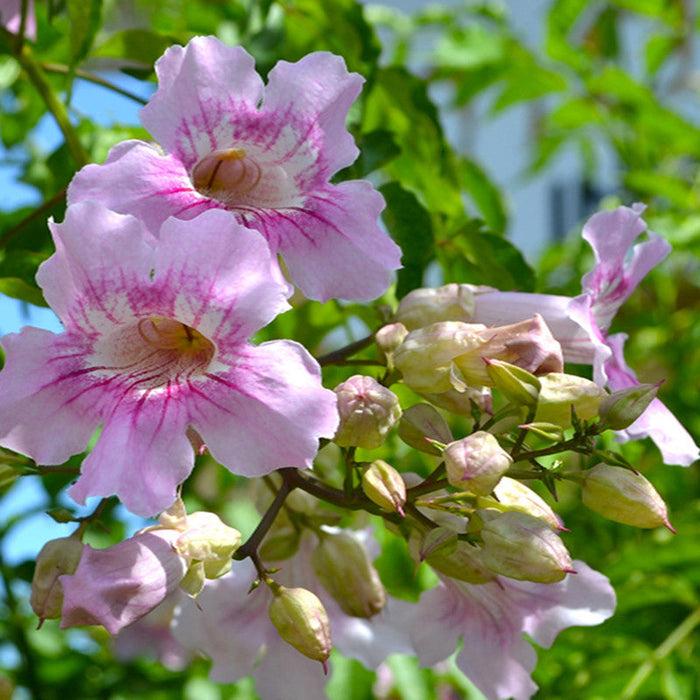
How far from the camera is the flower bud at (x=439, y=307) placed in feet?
3.44

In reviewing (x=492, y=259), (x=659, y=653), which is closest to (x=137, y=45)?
(x=492, y=259)

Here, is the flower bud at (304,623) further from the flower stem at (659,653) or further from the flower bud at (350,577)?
the flower stem at (659,653)

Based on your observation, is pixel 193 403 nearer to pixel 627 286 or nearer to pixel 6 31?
pixel 627 286

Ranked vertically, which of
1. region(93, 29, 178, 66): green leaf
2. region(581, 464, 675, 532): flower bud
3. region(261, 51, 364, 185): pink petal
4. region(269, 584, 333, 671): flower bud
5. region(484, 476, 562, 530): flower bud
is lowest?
region(269, 584, 333, 671): flower bud

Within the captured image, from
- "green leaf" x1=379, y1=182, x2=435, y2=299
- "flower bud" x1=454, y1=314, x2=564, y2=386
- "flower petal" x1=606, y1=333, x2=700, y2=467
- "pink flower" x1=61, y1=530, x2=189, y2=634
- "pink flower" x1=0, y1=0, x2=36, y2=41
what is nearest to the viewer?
"pink flower" x1=61, y1=530, x2=189, y2=634

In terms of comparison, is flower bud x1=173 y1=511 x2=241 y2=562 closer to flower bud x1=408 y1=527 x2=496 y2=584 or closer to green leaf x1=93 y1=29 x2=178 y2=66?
→ flower bud x1=408 y1=527 x2=496 y2=584

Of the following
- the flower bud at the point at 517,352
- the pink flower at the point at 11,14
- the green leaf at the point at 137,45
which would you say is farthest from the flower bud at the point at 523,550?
the pink flower at the point at 11,14

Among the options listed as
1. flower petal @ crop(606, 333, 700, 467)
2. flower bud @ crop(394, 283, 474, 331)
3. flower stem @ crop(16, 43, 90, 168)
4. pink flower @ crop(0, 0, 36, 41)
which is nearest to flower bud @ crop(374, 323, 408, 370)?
flower bud @ crop(394, 283, 474, 331)

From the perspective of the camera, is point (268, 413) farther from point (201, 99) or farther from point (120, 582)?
point (201, 99)

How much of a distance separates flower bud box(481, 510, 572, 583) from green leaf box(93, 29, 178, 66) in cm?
88

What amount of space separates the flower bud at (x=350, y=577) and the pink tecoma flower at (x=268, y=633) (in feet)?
0.24

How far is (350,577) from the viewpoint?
1.08 meters

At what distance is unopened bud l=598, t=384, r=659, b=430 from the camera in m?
0.89

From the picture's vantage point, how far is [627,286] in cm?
117
